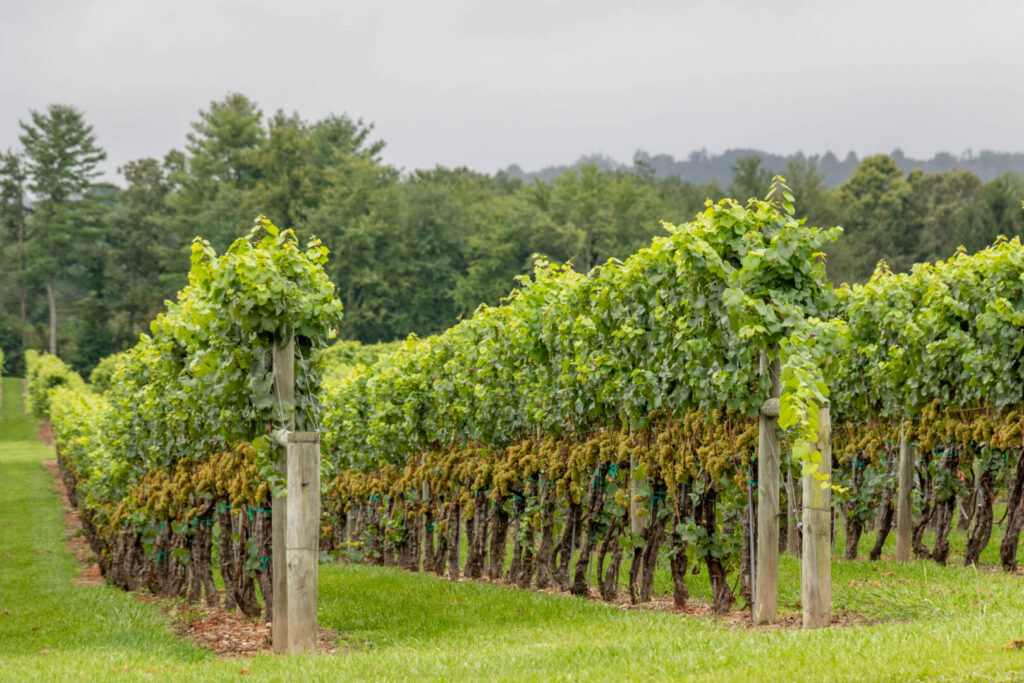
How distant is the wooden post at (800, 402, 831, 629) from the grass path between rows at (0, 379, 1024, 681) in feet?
1.51

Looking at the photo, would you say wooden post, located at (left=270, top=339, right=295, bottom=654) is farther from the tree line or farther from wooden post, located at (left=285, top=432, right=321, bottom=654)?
the tree line

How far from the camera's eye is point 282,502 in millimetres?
8523

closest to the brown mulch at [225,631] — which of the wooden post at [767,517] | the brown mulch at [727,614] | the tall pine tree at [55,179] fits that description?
the brown mulch at [727,614]

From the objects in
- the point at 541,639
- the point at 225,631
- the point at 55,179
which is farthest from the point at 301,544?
the point at 55,179

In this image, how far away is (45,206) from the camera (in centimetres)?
8212

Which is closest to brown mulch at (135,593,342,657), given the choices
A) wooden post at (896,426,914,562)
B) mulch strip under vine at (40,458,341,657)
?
mulch strip under vine at (40,458,341,657)

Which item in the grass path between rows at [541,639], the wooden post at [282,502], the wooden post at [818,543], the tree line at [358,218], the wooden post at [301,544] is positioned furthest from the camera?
the tree line at [358,218]

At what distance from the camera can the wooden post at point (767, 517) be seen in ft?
24.4

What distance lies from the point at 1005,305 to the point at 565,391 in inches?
173

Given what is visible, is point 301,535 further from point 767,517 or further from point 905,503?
point 905,503

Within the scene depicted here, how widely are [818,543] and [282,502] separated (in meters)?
4.42

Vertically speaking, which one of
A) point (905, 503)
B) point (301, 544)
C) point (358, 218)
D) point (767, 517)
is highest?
point (358, 218)

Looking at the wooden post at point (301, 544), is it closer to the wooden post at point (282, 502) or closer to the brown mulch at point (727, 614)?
the wooden post at point (282, 502)

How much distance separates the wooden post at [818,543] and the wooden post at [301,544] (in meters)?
3.71
